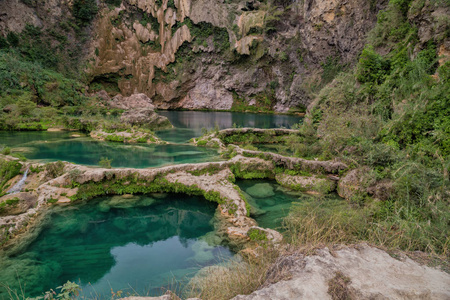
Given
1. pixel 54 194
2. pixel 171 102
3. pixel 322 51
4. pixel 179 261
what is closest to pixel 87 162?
pixel 54 194

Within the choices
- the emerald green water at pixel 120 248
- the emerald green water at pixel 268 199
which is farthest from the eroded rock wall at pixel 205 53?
the emerald green water at pixel 120 248

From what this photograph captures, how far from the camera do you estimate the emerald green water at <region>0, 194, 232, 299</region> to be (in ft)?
20.3

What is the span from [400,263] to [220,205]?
23.4ft

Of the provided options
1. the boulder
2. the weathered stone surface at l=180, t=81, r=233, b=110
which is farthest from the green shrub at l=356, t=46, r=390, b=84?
the weathered stone surface at l=180, t=81, r=233, b=110

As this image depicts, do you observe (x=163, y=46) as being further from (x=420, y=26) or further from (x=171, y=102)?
(x=420, y=26)

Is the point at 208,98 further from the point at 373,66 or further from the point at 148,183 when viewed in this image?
the point at 148,183

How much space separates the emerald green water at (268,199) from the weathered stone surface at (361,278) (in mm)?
4878

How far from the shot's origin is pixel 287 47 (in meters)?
54.5

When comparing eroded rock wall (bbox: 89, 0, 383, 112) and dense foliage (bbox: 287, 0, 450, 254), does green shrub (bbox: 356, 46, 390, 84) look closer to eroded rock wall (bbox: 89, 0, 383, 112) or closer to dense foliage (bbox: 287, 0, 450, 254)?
dense foliage (bbox: 287, 0, 450, 254)

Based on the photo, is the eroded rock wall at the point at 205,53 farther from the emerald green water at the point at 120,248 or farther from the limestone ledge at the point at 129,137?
the emerald green water at the point at 120,248

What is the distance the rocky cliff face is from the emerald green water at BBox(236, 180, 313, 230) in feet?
140

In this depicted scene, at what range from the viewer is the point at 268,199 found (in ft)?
36.6

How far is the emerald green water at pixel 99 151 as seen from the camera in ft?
47.7

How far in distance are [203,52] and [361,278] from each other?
214ft
